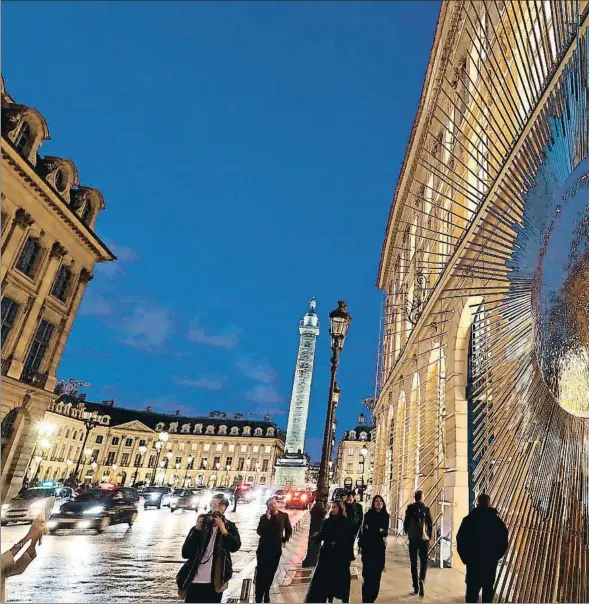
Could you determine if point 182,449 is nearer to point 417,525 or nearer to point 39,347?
point 39,347

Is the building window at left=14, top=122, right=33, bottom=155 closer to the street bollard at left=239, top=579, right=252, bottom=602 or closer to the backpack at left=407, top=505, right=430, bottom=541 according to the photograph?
the street bollard at left=239, top=579, right=252, bottom=602

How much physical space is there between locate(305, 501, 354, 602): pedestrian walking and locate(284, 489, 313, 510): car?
31538 mm

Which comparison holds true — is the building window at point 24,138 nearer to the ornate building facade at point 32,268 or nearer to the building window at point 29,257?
the ornate building facade at point 32,268

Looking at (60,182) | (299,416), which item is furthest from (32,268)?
(299,416)

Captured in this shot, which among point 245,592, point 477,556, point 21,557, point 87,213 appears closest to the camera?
point 21,557

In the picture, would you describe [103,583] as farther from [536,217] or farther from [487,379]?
[536,217]

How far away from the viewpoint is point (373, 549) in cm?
648

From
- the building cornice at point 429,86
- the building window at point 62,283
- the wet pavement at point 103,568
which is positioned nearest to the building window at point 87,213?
the building window at point 62,283

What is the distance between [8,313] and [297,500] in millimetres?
24127

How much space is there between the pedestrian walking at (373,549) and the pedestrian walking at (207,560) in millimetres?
2502

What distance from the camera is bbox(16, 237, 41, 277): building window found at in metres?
25.6

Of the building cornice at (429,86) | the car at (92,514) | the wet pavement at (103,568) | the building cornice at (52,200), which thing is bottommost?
the wet pavement at (103,568)

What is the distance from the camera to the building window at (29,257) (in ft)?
83.9

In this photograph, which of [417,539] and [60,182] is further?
[60,182]
